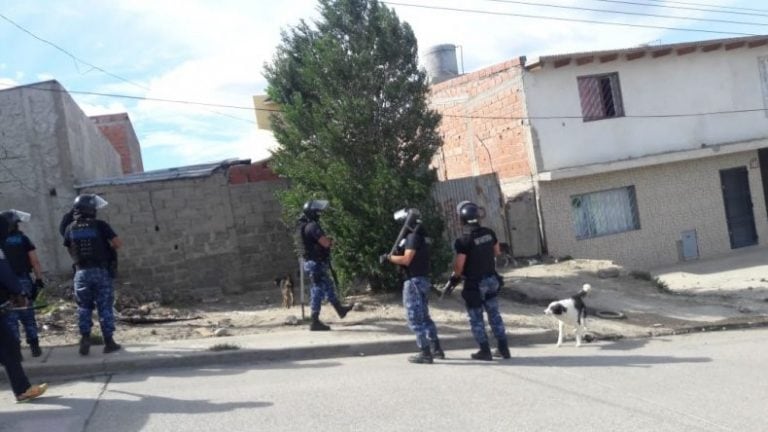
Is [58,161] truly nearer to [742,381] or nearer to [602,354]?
[602,354]

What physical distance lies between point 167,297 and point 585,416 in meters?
8.31

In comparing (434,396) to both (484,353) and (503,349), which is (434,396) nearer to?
(484,353)

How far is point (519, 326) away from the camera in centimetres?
967

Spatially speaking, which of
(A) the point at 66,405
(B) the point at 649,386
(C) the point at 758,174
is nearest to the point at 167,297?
(A) the point at 66,405

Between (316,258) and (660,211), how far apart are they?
11.1m

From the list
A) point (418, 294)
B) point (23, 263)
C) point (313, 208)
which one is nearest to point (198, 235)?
point (313, 208)

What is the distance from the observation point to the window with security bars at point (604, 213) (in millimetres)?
16688

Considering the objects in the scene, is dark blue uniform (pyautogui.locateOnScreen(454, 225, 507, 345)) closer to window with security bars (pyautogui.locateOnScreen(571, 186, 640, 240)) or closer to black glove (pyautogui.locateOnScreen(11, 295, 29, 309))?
black glove (pyautogui.locateOnScreen(11, 295, 29, 309))

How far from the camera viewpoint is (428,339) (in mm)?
7688

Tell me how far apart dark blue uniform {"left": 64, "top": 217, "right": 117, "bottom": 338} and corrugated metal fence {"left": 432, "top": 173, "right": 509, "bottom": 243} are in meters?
7.92

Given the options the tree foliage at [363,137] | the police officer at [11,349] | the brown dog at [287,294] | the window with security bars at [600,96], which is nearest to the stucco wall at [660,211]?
the window with security bars at [600,96]

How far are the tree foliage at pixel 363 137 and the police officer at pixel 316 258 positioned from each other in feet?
5.36

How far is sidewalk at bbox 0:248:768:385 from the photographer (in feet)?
25.7

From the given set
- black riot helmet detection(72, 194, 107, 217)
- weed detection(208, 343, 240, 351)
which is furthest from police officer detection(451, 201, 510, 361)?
black riot helmet detection(72, 194, 107, 217)
